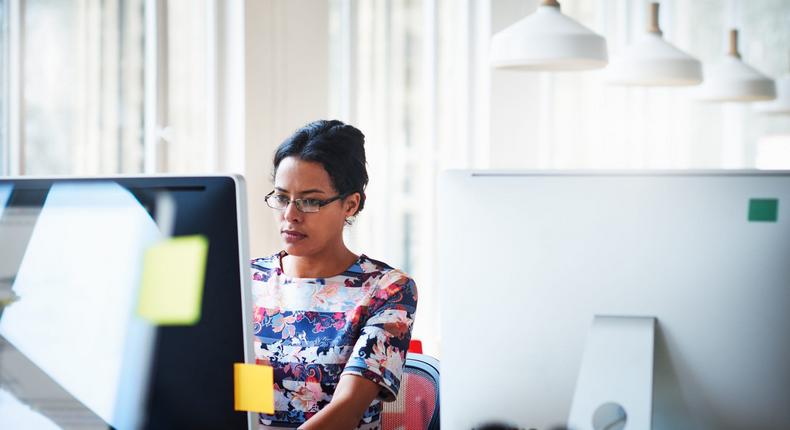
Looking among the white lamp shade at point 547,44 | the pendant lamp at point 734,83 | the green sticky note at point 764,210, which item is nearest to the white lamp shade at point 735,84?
the pendant lamp at point 734,83

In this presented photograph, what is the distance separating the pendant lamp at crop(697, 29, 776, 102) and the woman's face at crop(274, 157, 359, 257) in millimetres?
2660

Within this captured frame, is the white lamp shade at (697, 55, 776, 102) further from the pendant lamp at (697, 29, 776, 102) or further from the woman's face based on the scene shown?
the woman's face

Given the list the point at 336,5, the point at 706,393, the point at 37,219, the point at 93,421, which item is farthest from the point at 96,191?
the point at 336,5

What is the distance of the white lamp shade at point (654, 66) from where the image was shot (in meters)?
3.52

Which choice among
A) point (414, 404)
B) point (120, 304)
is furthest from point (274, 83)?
point (120, 304)

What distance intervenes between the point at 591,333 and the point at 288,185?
94 cm

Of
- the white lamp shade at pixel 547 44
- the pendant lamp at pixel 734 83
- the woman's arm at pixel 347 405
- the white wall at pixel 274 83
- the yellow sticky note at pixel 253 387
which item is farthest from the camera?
the pendant lamp at pixel 734 83

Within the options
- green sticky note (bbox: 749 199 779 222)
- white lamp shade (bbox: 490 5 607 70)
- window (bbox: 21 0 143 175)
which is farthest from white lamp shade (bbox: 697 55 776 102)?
green sticky note (bbox: 749 199 779 222)

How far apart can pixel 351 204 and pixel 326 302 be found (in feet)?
0.86

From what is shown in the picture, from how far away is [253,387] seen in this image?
1.25 meters

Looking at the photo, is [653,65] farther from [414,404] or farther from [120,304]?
[120,304]

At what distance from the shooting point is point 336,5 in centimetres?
457

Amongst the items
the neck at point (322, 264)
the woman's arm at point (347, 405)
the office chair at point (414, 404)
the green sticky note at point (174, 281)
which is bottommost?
the office chair at point (414, 404)

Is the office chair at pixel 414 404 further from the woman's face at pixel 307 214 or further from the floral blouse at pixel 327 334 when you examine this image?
the woman's face at pixel 307 214
